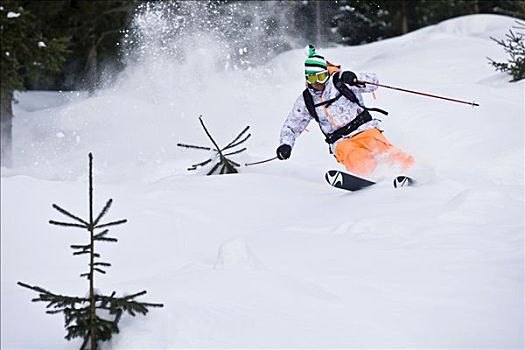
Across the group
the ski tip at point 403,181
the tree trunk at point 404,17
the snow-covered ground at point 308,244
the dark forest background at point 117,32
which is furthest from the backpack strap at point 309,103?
the tree trunk at point 404,17

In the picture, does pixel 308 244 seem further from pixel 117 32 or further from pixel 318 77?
pixel 117 32

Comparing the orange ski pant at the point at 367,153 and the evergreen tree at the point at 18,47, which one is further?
the evergreen tree at the point at 18,47

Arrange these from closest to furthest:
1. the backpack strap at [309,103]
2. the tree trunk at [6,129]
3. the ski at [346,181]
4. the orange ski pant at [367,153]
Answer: the ski at [346,181] < the orange ski pant at [367,153] < the backpack strap at [309,103] < the tree trunk at [6,129]

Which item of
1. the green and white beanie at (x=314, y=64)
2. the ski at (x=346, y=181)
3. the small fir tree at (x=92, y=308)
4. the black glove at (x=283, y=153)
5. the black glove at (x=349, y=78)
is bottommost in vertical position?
the small fir tree at (x=92, y=308)

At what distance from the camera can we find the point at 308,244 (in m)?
5.50

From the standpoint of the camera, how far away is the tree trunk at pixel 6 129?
15570mm

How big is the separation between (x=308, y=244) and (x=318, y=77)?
117 inches

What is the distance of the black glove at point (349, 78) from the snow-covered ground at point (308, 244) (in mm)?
1036

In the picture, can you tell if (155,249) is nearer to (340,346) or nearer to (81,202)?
(81,202)

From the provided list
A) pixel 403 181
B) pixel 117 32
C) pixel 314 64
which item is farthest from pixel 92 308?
pixel 117 32

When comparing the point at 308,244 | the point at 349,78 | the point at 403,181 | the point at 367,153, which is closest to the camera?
the point at 308,244

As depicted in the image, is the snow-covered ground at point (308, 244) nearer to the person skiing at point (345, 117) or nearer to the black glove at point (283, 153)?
the black glove at point (283, 153)

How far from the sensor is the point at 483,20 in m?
19.0

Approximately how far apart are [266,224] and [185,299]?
2103 mm
